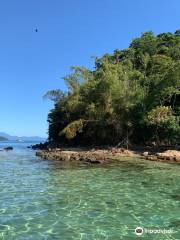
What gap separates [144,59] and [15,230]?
1355 inches

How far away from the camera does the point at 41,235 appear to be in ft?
29.2

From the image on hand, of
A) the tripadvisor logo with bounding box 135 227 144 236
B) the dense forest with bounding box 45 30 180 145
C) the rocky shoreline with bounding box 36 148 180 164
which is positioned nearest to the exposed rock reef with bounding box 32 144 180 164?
the rocky shoreline with bounding box 36 148 180 164

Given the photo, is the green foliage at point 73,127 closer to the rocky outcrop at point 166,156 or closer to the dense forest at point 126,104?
the dense forest at point 126,104

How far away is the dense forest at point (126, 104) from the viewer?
3325 centimetres

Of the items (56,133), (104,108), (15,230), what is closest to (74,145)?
(56,133)

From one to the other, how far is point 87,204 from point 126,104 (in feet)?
81.8

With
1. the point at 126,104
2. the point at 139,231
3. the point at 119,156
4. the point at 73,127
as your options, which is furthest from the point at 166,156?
the point at 139,231

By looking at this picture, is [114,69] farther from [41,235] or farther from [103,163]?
[41,235]

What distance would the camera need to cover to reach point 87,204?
12.2 metres

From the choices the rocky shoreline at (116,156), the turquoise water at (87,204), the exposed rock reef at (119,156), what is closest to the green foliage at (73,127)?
the exposed rock reef at (119,156)

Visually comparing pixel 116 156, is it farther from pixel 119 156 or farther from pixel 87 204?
pixel 87 204

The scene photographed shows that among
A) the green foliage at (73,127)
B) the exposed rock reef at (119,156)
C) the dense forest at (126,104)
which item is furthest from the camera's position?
the green foliage at (73,127)

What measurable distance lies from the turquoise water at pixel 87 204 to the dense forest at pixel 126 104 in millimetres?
14340

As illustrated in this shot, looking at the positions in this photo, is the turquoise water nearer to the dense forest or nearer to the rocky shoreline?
the rocky shoreline
